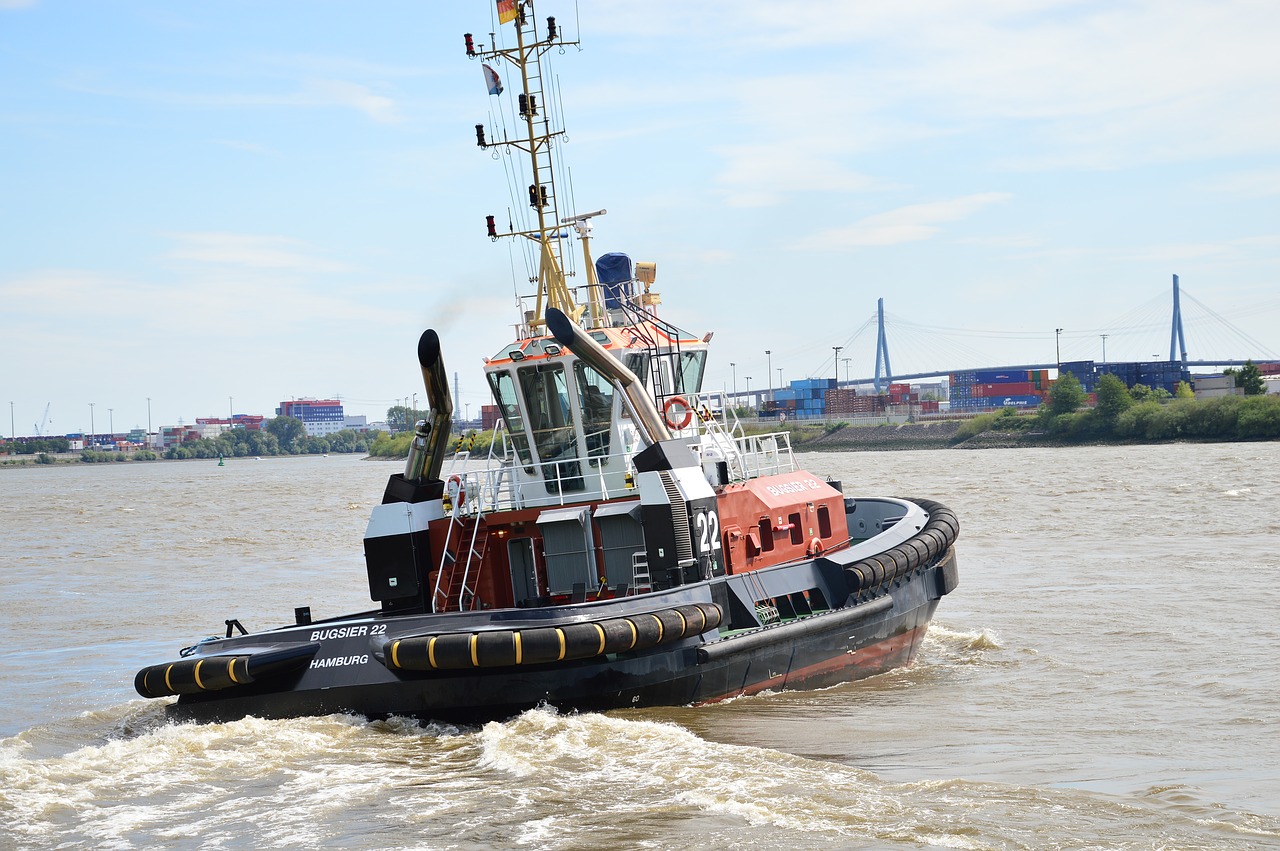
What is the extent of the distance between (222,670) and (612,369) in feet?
13.7

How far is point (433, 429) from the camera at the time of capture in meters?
12.2

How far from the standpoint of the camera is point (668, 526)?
10.9 metres

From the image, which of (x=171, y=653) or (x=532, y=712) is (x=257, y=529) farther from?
(x=532, y=712)

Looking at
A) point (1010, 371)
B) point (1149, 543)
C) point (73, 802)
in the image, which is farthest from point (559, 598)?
point (1010, 371)

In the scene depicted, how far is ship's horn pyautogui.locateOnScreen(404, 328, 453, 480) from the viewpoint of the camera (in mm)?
12133

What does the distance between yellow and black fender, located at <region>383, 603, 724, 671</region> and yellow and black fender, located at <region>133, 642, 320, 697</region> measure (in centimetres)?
85

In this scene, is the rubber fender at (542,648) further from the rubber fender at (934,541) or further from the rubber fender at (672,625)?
the rubber fender at (934,541)

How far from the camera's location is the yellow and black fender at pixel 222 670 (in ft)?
32.3

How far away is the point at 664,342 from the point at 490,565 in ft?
10.0

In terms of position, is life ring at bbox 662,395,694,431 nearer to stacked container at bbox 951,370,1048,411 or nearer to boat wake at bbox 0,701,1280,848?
boat wake at bbox 0,701,1280,848

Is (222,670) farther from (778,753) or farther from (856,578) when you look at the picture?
(856,578)

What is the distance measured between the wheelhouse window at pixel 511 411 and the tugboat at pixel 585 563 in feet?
0.07

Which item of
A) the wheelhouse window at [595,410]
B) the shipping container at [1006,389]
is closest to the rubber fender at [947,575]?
the wheelhouse window at [595,410]

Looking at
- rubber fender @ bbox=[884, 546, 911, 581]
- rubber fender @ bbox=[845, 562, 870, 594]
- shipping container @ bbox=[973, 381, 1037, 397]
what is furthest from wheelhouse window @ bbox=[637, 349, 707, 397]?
shipping container @ bbox=[973, 381, 1037, 397]
